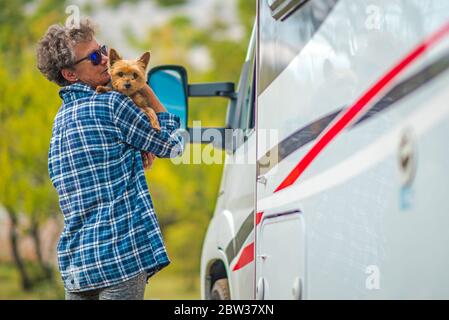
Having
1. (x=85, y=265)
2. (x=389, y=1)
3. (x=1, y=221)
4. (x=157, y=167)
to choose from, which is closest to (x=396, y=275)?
(x=389, y=1)

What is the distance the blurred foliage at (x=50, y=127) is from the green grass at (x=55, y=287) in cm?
9

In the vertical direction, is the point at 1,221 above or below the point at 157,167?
below

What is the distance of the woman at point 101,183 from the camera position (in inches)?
112

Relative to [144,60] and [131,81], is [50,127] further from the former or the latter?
[131,81]

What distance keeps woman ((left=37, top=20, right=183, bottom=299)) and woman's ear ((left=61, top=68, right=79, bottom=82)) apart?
0.02m

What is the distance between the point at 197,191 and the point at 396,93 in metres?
12.6

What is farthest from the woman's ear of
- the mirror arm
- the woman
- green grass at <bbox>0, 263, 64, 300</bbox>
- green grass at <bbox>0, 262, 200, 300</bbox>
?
green grass at <bbox>0, 263, 64, 300</bbox>

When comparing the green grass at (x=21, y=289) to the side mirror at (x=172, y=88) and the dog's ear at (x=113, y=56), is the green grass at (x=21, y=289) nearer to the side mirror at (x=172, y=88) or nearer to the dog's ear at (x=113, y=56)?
the side mirror at (x=172, y=88)

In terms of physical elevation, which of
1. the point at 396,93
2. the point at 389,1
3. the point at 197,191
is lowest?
the point at 396,93

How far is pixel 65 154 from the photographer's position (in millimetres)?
2932

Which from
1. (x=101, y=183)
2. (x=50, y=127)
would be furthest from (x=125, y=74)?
(x=50, y=127)

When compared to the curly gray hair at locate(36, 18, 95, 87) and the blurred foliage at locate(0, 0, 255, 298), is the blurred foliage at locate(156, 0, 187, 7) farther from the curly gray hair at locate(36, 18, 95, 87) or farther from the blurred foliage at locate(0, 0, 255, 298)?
the curly gray hair at locate(36, 18, 95, 87)
